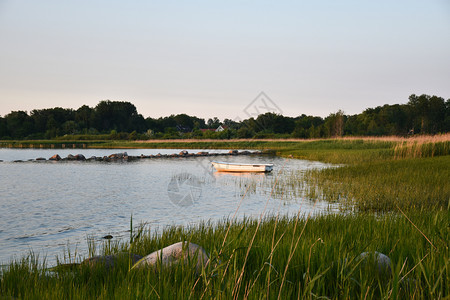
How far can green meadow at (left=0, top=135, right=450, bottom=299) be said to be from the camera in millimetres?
3900

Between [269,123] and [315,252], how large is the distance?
79.1 meters

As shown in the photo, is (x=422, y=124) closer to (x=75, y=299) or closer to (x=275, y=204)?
(x=275, y=204)

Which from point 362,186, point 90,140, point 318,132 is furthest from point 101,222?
point 90,140

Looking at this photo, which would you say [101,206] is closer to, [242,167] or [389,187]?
[389,187]

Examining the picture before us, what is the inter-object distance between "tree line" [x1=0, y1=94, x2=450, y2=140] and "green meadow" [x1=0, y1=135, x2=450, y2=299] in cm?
5022

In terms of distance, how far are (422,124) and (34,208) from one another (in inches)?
3865

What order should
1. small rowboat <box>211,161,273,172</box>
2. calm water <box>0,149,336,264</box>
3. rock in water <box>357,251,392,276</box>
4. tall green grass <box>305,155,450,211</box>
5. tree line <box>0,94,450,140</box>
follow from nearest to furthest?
1. rock in water <box>357,251,392,276</box>
2. calm water <box>0,149,336,264</box>
3. tall green grass <box>305,155,450,211</box>
4. small rowboat <box>211,161,273,172</box>
5. tree line <box>0,94,450,140</box>

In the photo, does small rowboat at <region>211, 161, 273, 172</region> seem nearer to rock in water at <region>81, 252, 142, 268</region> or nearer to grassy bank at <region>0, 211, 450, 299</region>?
grassy bank at <region>0, 211, 450, 299</region>

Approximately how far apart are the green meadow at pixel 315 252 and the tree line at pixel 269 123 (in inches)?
1977

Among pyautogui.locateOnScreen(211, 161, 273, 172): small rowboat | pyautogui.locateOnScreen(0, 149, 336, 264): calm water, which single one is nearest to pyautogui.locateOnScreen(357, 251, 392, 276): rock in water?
pyautogui.locateOnScreen(0, 149, 336, 264): calm water

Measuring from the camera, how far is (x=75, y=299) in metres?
4.00

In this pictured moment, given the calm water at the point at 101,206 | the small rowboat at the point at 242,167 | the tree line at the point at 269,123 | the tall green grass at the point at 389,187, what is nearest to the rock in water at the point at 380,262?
the calm water at the point at 101,206

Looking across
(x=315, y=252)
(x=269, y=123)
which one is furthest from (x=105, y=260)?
(x=269, y=123)

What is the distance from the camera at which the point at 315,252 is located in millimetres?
5230
